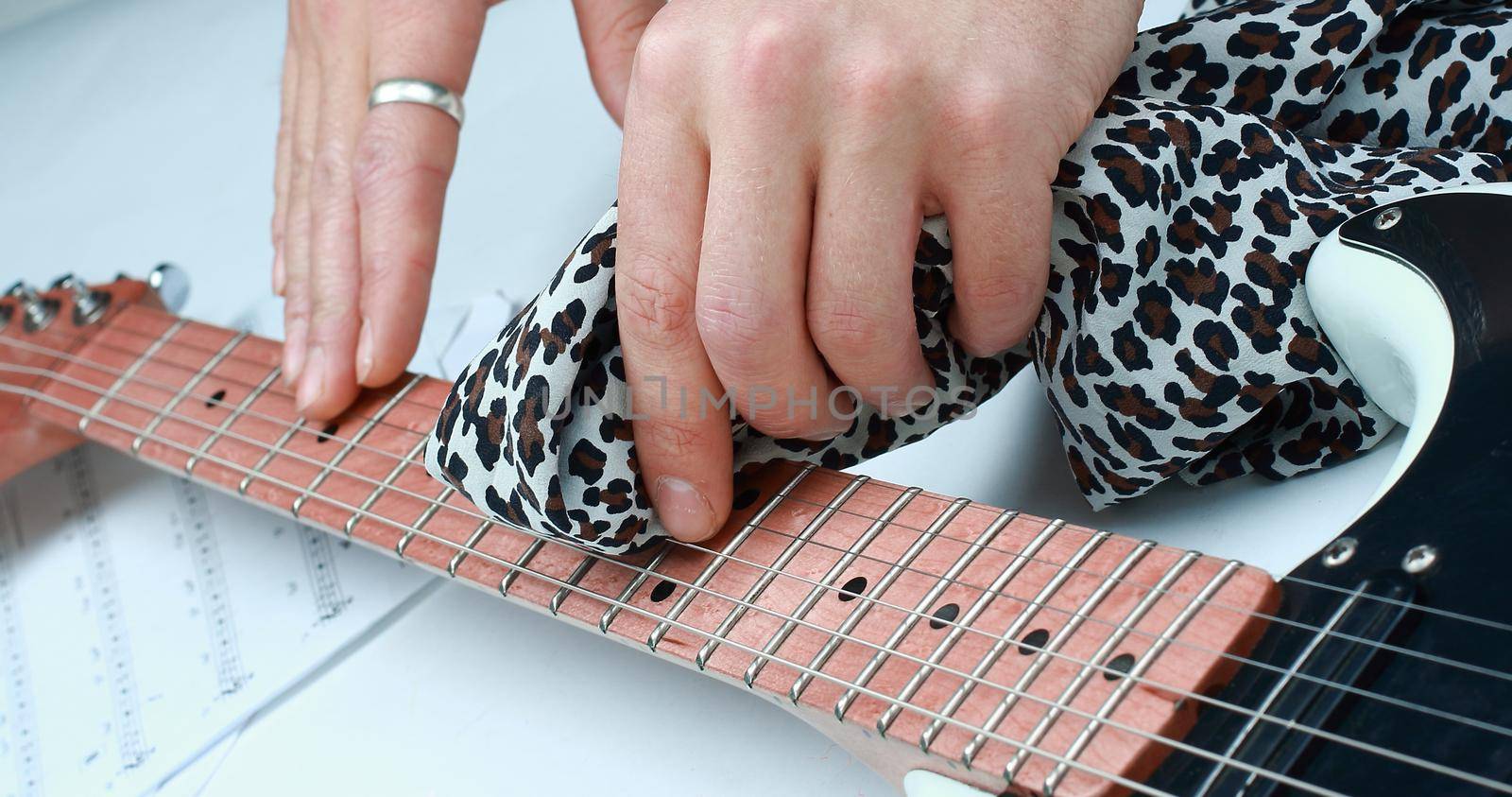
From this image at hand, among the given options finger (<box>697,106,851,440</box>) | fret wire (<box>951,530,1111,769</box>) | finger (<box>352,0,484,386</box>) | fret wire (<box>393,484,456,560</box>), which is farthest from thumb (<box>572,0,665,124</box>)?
fret wire (<box>951,530,1111,769</box>)

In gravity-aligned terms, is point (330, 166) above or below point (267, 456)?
above

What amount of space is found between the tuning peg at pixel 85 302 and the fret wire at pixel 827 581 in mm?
856

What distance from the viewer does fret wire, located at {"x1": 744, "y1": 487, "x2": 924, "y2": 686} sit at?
57 cm

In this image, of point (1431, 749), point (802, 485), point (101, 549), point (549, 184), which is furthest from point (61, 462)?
point (1431, 749)

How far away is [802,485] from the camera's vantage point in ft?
2.18

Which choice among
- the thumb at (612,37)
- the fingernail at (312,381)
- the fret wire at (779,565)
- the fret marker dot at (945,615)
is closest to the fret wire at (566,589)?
the fret wire at (779,565)

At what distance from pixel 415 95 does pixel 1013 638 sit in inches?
27.6

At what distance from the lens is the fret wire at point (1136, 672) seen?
0.46 m

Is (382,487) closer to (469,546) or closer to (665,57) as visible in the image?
(469,546)

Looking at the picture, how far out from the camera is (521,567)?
69cm

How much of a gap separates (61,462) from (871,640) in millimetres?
916

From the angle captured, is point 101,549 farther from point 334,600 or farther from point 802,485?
point 802,485

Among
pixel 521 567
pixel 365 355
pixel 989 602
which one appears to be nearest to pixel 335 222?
pixel 365 355

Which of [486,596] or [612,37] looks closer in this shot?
[486,596]
